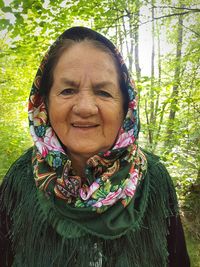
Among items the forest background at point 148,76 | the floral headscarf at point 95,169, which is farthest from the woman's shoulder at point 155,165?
the forest background at point 148,76

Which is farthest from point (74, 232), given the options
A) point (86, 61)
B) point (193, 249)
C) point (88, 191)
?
point (193, 249)

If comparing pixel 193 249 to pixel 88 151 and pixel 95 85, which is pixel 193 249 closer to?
pixel 88 151

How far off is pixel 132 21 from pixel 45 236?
13.8ft

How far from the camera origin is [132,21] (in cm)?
446

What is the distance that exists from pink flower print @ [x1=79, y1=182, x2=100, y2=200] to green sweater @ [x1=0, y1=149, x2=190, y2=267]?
130 millimetres

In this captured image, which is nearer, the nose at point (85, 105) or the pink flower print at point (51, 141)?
the nose at point (85, 105)

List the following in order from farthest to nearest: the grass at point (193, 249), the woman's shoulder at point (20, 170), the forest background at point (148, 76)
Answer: the forest background at point (148, 76)
the grass at point (193, 249)
the woman's shoulder at point (20, 170)

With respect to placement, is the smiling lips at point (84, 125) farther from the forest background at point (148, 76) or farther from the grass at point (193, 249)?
the grass at point (193, 249)

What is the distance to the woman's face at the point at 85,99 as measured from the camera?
3.88ft

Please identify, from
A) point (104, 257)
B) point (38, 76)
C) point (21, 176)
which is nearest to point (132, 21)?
point (38, 76)

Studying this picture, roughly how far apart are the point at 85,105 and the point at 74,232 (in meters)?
0.62


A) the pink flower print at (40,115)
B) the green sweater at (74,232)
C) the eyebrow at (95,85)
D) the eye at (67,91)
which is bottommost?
the green sweater at (74,232)

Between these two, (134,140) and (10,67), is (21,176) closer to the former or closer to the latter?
(134,140)

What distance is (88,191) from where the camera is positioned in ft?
4.14
